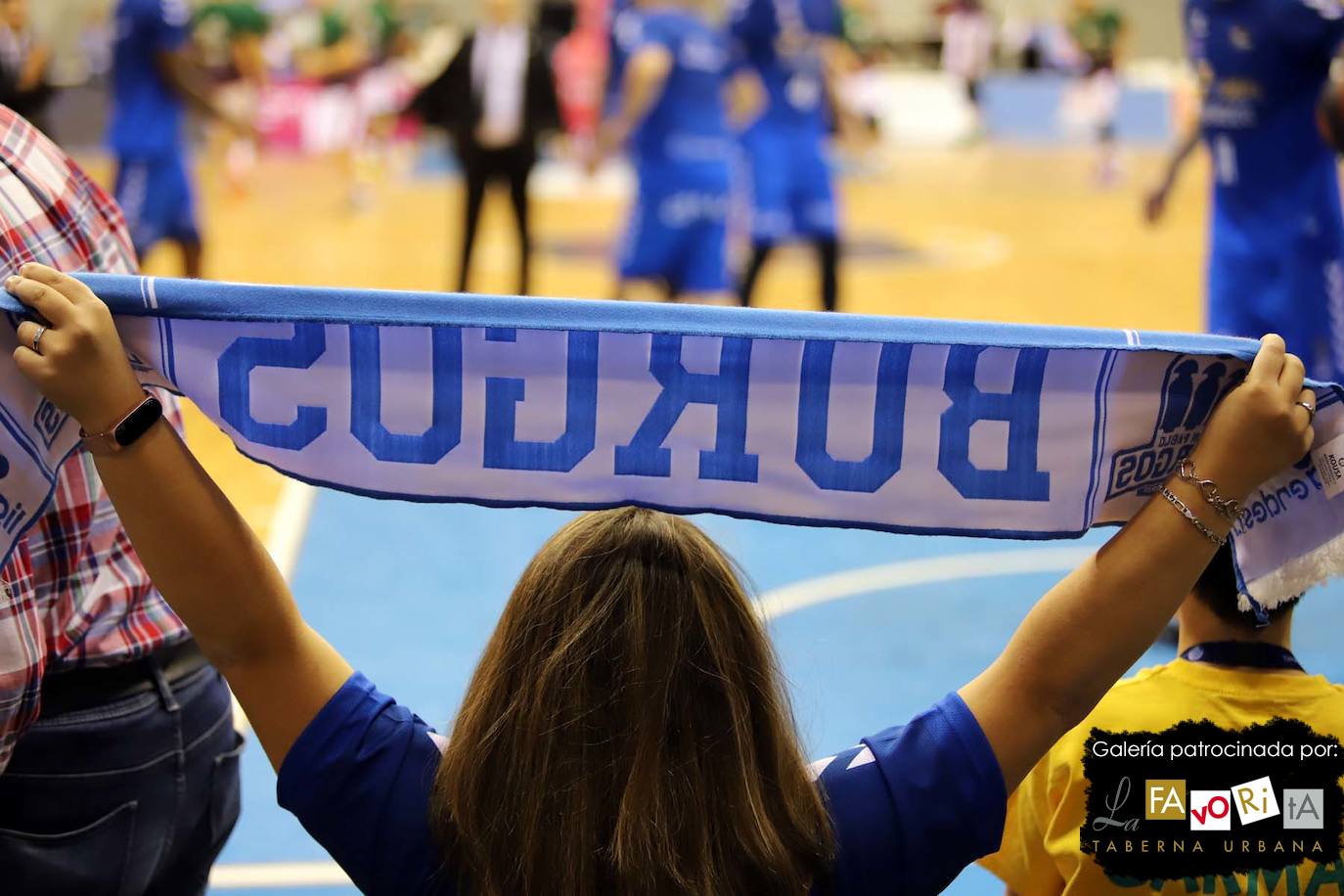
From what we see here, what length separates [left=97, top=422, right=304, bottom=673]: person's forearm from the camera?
1393 mm

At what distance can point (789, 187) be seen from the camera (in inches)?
294

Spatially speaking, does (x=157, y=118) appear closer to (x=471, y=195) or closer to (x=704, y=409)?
→ (x=471, y=195)

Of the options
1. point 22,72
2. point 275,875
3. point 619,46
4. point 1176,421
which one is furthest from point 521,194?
point 1176,421

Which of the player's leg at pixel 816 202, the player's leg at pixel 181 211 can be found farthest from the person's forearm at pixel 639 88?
the player's leg at pixel 181 211

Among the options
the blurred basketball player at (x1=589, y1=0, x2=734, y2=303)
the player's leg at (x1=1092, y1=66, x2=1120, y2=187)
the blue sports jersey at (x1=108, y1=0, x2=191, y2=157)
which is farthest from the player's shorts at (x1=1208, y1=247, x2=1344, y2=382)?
the player's leg at (x1=1092, y1=66, x2=1120, y2=187)

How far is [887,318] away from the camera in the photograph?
62.6 inches

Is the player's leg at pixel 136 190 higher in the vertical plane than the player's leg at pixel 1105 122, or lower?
lower

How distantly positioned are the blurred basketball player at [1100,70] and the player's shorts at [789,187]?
9.73 meters

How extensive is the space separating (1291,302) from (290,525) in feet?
11.5

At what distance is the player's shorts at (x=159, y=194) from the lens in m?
7.46

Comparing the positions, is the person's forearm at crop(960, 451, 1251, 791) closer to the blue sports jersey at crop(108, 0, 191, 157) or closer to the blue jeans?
the blue jeans

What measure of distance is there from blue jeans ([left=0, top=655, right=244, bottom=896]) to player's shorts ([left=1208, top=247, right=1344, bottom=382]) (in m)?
3.61

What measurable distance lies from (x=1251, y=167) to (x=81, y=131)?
15.7m

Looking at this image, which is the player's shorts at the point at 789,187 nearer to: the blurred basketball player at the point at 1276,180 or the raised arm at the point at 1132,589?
the blurred basketball player at the point at 1276,180
